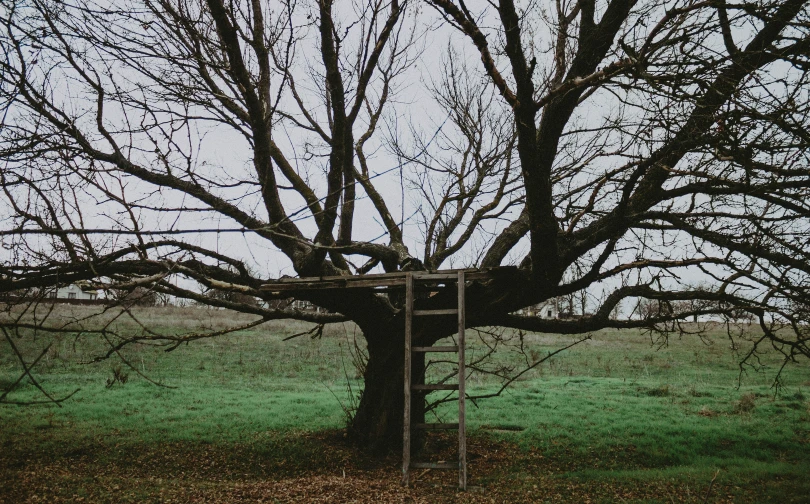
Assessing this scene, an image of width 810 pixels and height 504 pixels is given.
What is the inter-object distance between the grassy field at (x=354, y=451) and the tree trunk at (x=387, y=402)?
48cm

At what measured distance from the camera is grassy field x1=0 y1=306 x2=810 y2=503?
23.6ft

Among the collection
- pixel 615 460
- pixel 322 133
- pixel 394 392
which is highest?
pixel 322 133

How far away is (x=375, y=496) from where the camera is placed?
6656 millimetres

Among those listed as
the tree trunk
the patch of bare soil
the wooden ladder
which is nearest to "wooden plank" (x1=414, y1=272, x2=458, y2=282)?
the wooden ladder

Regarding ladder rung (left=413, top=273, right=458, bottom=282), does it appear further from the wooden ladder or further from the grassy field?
the grassy field

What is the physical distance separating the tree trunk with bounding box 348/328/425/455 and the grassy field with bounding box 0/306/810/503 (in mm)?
485

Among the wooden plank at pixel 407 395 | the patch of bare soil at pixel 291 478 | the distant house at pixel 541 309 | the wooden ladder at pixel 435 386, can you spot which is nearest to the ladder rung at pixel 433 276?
the wooden ladder at pixel 435 386

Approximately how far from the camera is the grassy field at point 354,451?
7.18 meters

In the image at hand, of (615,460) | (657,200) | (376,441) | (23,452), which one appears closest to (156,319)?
(23,452)

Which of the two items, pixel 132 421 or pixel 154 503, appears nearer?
pixel 154 503

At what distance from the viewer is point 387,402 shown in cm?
959

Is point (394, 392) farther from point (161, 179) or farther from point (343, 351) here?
point (343, 351)

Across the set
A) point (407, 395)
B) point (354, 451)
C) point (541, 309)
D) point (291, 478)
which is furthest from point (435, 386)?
point (541, 309)

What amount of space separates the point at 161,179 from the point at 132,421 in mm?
7458
